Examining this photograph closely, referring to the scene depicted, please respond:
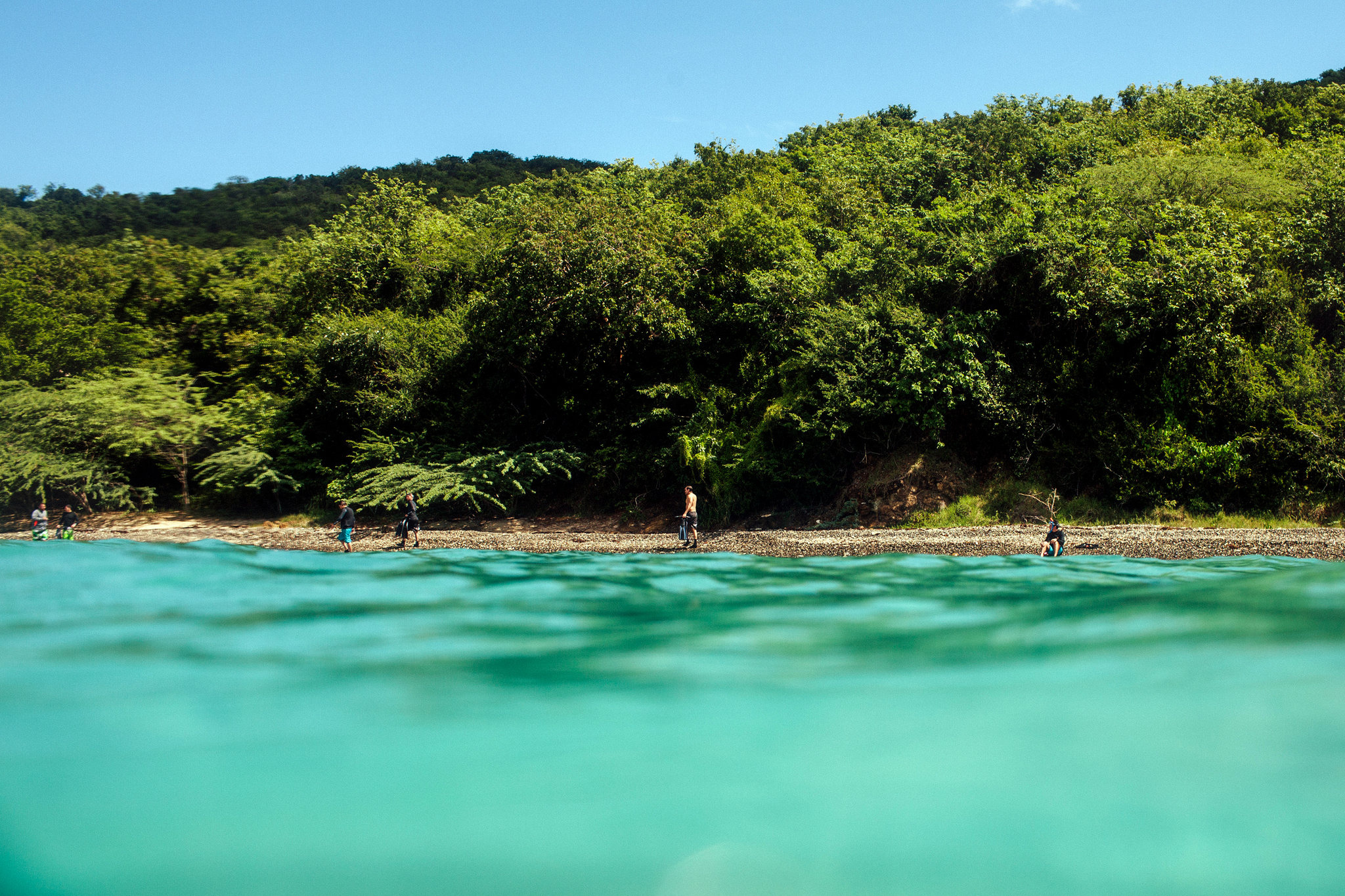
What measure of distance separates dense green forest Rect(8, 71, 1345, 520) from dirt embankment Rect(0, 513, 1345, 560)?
1.60 m

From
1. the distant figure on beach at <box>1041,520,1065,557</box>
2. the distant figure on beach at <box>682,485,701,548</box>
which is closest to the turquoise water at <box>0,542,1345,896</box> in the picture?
the distant figure on beach at <box>1041,520,1065,557</box>

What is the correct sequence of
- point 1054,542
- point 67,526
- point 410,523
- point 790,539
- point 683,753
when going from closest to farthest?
point 683,753 → point 1054,542 → point 790,539 → point 410,523 → point 67,526

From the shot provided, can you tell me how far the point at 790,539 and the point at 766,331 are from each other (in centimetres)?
731

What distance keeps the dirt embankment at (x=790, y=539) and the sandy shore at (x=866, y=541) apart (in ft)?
0.08

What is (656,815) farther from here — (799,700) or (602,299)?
(602,299)

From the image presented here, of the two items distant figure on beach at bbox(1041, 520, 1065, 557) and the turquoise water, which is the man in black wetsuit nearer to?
the turquoise water

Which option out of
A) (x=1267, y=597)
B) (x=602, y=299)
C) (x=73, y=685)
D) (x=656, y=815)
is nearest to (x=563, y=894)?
(x=656, y=815)

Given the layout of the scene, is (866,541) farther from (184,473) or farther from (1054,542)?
(184,473)

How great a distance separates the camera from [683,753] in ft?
14.8

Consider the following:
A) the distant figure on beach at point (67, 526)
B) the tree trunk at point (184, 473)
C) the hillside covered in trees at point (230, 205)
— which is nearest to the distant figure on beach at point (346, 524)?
the distant figure on beach at point (67, 526)

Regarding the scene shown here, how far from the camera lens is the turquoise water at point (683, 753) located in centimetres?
345

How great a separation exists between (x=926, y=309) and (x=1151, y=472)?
6.68m

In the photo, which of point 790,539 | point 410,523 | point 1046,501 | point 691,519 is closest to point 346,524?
point 410,523

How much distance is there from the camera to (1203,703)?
16.0ft
